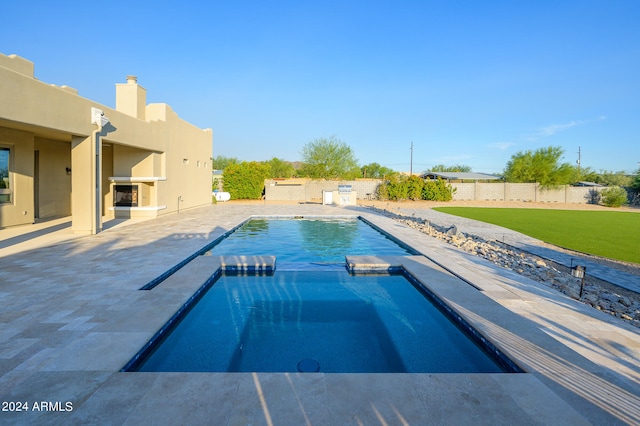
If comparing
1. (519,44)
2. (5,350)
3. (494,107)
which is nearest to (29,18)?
(5,350)

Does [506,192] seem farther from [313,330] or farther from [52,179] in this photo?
[52,179]

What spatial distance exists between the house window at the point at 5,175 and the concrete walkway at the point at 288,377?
6170 mm

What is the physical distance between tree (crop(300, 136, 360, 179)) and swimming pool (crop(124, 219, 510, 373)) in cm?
2574

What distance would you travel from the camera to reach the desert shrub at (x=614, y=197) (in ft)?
87.7

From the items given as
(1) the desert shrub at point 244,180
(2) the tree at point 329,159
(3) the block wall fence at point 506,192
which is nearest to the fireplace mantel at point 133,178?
(1) the desert shrub at point 244,180

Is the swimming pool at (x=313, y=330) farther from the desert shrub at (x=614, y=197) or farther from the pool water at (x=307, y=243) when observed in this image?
the desert shrub at (x=614, y=197)

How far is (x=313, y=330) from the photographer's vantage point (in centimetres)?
435

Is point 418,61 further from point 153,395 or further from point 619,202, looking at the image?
point 153,395

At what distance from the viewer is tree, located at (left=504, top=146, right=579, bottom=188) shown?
1199 inches

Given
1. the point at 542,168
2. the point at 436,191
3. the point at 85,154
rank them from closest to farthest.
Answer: the point at 85,154 < the point at 436,191 < the point at 542,168

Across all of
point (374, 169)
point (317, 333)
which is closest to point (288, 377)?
point (317, 333)

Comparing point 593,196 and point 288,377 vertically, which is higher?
point 593,196

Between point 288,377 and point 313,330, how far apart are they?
1.60 meters

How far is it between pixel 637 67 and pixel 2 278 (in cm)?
2685
